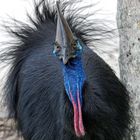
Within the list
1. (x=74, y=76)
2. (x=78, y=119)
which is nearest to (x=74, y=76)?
(x=74, y=76)

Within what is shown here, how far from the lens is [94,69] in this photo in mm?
3078

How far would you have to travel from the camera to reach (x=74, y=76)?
2713 mm

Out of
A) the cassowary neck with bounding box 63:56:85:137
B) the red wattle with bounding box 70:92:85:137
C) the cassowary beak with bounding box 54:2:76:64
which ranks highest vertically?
the cassowary beak with bounding box 54:2:76:64

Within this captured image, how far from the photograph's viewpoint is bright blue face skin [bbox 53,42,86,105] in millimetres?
2689

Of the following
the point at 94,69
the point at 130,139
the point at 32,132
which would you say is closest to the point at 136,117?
the point at 130,139

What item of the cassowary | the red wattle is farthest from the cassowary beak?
the red wattle

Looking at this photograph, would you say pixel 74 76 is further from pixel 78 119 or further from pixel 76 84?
pixel 78 119

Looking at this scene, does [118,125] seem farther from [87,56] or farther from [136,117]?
[87,56]

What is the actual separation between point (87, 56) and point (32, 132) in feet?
1.68

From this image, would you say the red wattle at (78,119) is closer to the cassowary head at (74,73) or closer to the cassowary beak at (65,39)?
the cassowary head at (74,73)

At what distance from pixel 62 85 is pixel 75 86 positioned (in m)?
0.27

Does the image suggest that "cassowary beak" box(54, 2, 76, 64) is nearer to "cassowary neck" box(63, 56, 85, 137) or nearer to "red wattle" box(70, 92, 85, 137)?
"cassowary neck" box(63, 56, 85, 137)

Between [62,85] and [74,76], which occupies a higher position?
[74,76]

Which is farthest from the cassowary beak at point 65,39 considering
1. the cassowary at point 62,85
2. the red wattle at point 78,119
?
the red wattle at point 78,119
